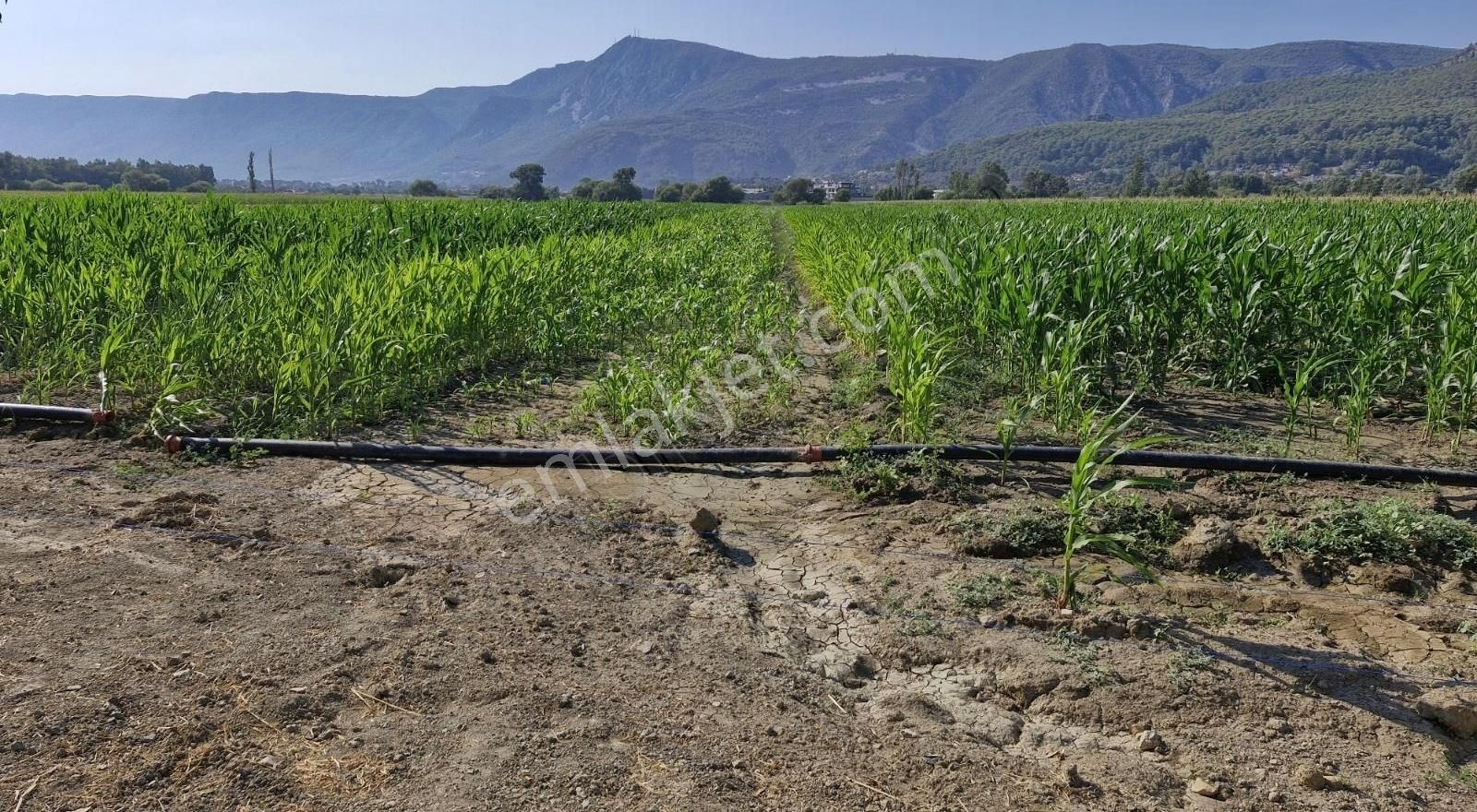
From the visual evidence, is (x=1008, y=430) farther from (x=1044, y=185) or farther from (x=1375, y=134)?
(x=1375, y=134)

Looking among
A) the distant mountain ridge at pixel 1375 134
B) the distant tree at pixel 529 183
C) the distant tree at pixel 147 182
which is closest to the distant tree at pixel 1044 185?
the distant mountain ridge at pixel 1375 134

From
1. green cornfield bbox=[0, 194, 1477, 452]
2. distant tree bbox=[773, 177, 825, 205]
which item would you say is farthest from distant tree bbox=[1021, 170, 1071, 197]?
green cornfield bbox=[0, 194, 1477, 452]

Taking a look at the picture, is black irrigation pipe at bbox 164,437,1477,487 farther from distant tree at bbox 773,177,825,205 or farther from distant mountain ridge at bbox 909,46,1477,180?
distant mountain ridge at bbox 909,46,1477,180

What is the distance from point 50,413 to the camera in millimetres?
4855

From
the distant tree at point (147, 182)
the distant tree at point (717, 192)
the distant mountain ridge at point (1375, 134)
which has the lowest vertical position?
the distant tree at point (147, 182)

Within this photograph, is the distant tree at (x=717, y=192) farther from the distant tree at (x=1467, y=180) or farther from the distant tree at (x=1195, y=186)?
the distant tree at (x=1467, y=180)

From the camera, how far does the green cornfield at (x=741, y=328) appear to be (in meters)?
5.14

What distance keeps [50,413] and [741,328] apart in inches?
209

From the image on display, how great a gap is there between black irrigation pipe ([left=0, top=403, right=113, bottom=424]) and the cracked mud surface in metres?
0.94

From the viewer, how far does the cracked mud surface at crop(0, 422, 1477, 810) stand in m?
2.15

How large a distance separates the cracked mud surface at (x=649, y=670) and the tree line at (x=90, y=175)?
66225 millimetres

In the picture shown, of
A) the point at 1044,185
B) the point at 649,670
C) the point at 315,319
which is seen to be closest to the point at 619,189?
the point at 1044,185

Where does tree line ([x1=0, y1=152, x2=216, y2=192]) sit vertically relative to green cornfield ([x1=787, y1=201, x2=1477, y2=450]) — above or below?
above

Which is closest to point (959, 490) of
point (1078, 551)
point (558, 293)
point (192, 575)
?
point (1078, 551)
